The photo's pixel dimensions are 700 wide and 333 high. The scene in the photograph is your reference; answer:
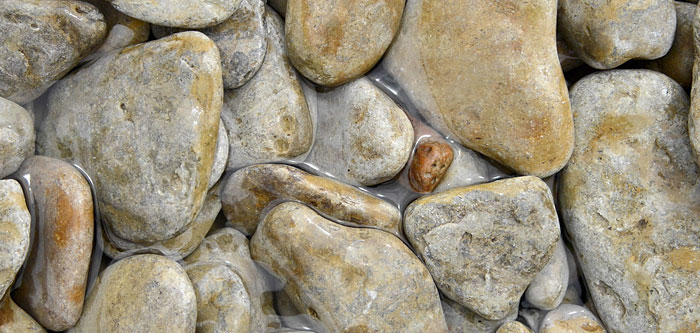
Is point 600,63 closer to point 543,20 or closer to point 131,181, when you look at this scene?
point 543,20

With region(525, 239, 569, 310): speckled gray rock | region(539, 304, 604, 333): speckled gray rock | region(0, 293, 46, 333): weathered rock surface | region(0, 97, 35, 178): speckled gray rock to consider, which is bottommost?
region(539, 304, 604, 333): speckled gray rock

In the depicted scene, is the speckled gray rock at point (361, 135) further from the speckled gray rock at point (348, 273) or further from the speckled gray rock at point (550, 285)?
the speckled gray rock at point (550, 285)

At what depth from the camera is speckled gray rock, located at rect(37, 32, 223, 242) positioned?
8.14 feet

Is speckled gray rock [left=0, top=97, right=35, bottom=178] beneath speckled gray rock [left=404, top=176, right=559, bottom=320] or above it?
above

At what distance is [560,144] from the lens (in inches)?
109

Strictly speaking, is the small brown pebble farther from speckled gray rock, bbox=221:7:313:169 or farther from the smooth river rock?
speckled gray rock, bbox=221:7:313:169

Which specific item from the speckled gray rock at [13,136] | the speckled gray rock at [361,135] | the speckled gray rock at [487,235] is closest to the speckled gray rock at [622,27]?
the speckled gray rock at [487,235]

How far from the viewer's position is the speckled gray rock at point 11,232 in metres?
2.30

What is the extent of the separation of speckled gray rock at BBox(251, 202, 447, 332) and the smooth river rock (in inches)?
26.4

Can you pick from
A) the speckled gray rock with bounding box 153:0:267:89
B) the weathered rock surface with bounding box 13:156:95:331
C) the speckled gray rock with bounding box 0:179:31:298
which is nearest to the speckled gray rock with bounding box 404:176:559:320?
the speckled gray rock with bounding box 153:0:267:89

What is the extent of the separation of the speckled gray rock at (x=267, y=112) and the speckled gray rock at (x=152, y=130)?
234mm

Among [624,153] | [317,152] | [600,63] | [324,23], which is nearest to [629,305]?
[624,153]

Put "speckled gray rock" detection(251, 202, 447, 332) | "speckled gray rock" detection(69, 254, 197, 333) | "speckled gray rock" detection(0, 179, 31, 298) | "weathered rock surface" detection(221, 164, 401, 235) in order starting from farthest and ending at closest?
"weathered rock surface" detection(221, 164, 401, 235), "speckled gray rock" detection(251, 202, 447, 332), "speckled gray rock" detection(69, 254, 197, 333), "speckled gray rock" detection(0, 179, 31, 298)

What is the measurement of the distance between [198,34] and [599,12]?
1.78 m
